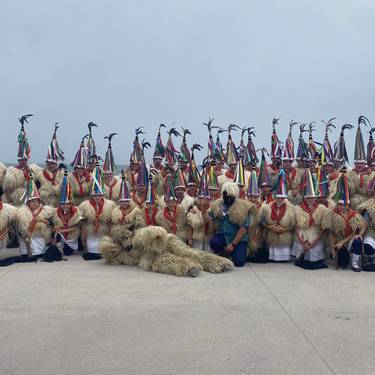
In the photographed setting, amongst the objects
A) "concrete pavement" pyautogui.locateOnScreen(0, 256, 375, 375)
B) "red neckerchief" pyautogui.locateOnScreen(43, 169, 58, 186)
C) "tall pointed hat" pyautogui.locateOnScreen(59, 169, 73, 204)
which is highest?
"red neckerchief" pyautogui.locateOnScreen(43, 169, 58, 186)

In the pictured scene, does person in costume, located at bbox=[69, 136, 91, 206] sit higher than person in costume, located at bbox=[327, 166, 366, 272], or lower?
higher

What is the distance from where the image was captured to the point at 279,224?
6.26m

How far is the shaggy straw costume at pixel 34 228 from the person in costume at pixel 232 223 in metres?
2.48

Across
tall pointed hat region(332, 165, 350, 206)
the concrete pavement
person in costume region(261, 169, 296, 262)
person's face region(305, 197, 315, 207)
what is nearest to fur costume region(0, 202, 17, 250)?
the concrete pavement

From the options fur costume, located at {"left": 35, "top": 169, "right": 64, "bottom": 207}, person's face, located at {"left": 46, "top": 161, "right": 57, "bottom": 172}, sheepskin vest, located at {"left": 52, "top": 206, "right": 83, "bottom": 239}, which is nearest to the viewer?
sheepskin vest, located at {"left": 52, "top": 206, "right": 83, "bottom": 239}

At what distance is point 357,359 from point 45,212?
16.0ft

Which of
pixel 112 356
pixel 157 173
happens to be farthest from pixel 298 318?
pixel 157 173

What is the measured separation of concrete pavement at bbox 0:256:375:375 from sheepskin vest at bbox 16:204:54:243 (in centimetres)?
88

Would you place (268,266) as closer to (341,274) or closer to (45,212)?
(341,274)

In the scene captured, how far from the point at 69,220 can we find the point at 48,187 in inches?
46.1

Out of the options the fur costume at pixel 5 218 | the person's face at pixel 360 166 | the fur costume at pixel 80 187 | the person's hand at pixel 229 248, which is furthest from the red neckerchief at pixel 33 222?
the person's face at pixel 360 166

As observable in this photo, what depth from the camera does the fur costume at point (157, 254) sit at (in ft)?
17.8

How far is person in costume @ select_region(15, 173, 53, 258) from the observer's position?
243 inches

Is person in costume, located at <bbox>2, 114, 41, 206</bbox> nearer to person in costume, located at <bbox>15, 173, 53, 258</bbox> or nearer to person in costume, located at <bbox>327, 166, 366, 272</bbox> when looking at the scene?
person in costume, located at <bbox>15, 173, 53, 258</bbox>
